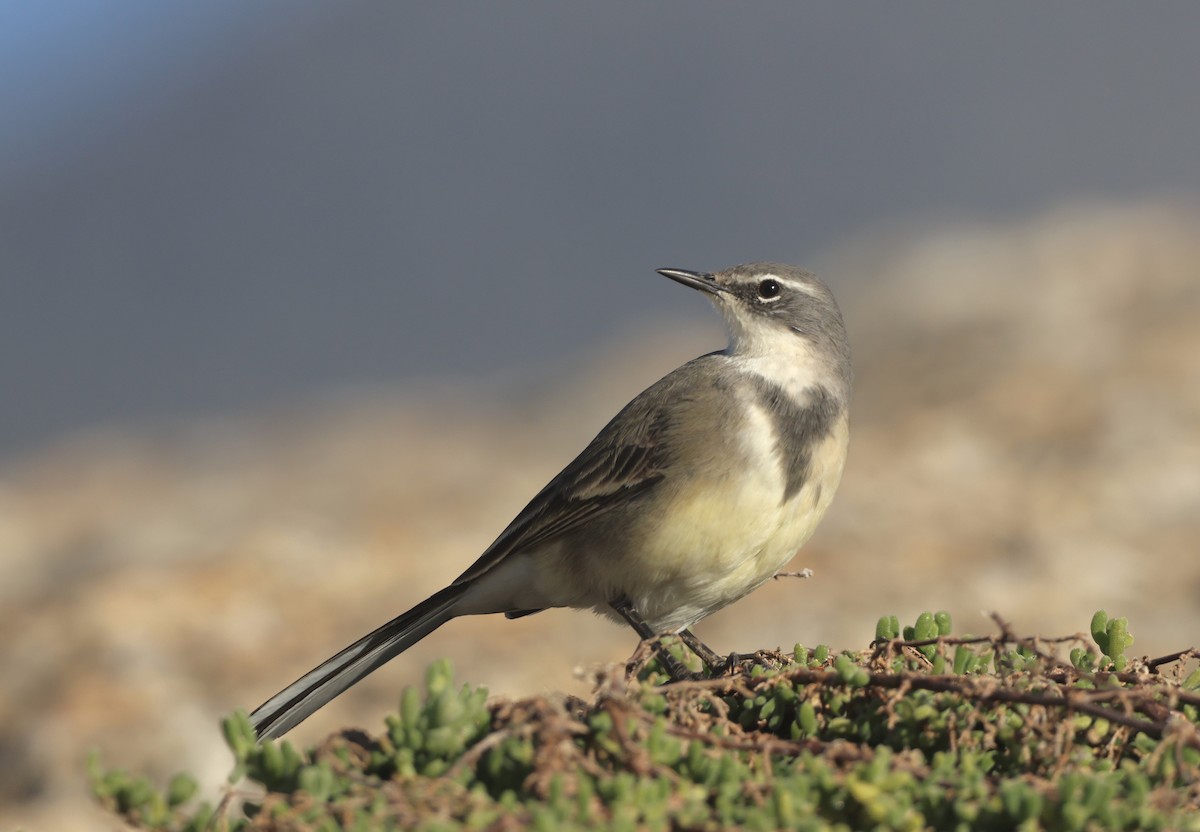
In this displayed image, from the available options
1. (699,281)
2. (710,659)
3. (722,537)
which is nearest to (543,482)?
(699,281)

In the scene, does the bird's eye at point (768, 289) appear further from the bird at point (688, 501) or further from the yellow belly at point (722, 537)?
the yellow belly at point (722, 537)

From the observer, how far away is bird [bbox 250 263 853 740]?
6426 millimetres

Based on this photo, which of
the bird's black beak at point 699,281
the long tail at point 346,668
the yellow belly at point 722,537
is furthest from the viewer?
the bird's black beak at point 699,281

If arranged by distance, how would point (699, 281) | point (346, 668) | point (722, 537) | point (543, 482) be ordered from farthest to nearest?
point (543, 482) → point (699, 281) → point (722, 537) → point (346, 668)

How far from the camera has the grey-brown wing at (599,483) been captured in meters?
6.87

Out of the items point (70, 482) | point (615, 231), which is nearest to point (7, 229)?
point (615, 231)

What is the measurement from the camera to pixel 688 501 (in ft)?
21.5

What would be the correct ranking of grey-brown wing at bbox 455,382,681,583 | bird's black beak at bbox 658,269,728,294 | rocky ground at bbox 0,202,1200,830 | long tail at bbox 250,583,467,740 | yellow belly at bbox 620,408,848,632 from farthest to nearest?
1. rocky ground at bbox 0,202,1200,830
2. bird's black beak at bbox 658,269,728,294
3. grey-brown wing at bbox 455,382,681,583
4. yellow belly at bbox 620,408,848,632
5. long tail at bbox 250,583,467,740

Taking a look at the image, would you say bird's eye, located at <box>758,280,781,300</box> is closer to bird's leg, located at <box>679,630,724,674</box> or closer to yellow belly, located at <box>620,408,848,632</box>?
yellow belly, located at <box>620,408,848,632</box>

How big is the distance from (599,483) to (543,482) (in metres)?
5.57

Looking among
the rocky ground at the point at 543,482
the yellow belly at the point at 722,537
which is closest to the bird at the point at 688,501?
the yellow belly at the point at 722,537

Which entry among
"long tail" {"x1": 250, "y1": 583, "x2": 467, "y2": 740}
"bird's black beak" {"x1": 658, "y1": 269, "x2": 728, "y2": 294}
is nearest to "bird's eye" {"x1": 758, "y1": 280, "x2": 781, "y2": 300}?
"bird's black beak" {"x1": 658, "y1": 269, "x2": 728, "y2": 294}

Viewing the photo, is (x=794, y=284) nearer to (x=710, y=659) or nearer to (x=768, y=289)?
(x=768, y=289)

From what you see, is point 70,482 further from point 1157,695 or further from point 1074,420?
point 1157,695
